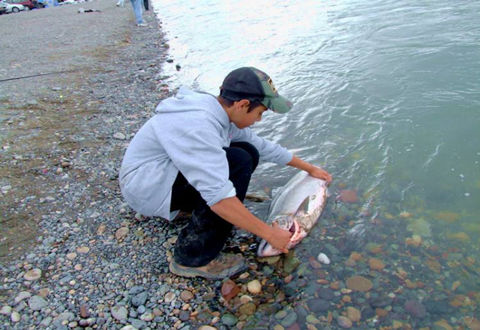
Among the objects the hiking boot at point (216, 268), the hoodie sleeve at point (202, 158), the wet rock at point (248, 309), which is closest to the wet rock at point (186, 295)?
the hiking boot at point (216, 268)

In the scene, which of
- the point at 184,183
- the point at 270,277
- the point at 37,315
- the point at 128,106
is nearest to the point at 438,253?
the point at 270,277

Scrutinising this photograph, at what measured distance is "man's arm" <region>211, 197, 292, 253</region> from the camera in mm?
2436

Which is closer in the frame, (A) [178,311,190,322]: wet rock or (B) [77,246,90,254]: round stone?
(A) [178,311,190,322]: wet rock

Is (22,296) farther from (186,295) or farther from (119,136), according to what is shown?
(119,136)

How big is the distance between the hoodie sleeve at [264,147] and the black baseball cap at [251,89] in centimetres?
75

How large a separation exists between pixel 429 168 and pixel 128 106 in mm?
5063

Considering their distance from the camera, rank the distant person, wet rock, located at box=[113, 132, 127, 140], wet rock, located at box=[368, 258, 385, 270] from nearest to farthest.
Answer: wet rock, located at box=[368, 258, 385, 270] → wet rock, located at box=[113, 132, 127, 140] → the distant person

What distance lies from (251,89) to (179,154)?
2.16ft

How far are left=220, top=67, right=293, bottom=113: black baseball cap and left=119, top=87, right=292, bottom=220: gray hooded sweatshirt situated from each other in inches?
6.0

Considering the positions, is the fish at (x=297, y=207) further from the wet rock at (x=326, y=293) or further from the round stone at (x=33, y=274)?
the round stone at (x=33, y=274)

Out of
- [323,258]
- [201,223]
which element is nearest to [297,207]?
[323,258]

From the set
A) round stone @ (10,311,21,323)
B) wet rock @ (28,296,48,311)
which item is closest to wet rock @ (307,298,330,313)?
wet rock @ (28,296,48,311)

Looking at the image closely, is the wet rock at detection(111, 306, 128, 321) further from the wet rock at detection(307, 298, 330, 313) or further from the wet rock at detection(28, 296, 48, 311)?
the wet rock at detection(307, 298, 330, 313)

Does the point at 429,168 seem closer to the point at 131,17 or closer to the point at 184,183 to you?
the point at 184,183
